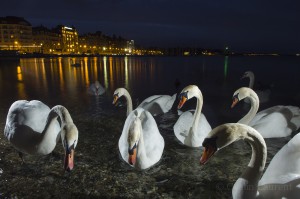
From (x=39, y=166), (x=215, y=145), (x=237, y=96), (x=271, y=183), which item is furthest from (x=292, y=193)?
(x=39, y=166)

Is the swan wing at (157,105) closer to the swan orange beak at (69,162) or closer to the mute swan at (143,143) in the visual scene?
the mute swan at (143,143)

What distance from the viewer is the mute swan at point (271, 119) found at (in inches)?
261

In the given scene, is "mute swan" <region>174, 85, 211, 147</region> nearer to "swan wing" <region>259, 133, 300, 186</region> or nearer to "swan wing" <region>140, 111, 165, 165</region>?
"swan wing" <region>140, 111, 165, 165</region>

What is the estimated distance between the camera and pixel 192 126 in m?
6.09

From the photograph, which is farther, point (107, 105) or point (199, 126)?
point (107, 105)

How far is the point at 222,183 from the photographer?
15.2ft

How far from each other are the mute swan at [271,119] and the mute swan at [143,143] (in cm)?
271

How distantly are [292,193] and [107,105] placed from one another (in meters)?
9.04

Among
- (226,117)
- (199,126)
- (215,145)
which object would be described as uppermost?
(215,145)

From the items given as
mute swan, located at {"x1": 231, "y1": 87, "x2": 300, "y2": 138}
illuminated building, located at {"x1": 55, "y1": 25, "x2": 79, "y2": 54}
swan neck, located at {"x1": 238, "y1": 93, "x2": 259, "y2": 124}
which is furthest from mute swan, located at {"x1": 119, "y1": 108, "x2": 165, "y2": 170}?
illuminated building, located at {"x1": 55, "y1": 25, "x2": 79, "y2": 54}

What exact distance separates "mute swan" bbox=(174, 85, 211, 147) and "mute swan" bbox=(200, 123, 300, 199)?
254cm

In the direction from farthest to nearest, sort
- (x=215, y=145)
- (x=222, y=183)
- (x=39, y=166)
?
(x=39, y=166)
(x=222, y=183)
(x=215, y=145)

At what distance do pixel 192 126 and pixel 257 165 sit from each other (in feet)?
9.30

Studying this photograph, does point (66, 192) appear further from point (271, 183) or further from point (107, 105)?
point (107, 105)
